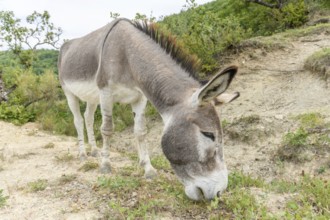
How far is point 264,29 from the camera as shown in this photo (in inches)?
479

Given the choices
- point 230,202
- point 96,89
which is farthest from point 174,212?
point 96,89

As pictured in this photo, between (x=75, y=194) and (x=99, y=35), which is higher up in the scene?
(x=99, y=35)

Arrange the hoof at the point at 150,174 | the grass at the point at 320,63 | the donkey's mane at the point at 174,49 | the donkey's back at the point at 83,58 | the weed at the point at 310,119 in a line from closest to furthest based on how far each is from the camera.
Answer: the donkey's mane at the point at 174,49 < the hoof at the point at 150,174 < the donkey's back at the point at 83,58 < the weed at the point at 310,119 < the grass at the point at 320,63

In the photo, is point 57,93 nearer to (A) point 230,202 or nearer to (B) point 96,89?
(B) point 96,89

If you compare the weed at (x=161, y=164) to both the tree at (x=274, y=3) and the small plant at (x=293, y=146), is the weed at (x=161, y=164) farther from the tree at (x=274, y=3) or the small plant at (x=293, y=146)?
the tree at (x=274, y=3)

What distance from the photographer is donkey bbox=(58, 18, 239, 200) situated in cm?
314

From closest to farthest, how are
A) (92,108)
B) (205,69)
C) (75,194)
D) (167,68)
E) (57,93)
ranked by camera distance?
(167,68) < (75,194) < (92,108) < (205,69) < (57,93)

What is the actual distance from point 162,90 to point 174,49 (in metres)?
0.55

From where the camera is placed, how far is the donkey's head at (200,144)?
10.2 feet

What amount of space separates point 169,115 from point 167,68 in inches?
23.7

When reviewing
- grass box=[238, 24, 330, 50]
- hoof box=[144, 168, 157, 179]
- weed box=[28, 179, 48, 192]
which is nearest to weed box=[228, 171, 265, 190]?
hoof box=[144, 168, 157, 179]

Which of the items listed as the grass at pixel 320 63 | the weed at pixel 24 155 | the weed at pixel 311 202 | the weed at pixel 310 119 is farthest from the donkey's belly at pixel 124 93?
the grass at pixel 320 63

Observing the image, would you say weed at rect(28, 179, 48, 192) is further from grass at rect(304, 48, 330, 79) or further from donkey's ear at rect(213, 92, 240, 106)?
grass at rect(304, 48, 330, 79)

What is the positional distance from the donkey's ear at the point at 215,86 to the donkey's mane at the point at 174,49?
550 millimetres
